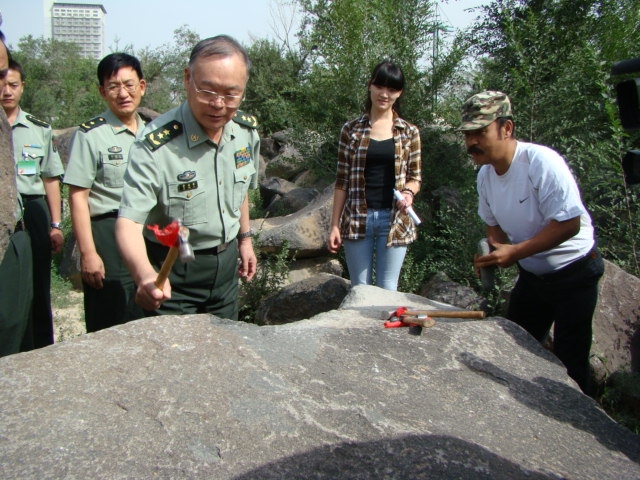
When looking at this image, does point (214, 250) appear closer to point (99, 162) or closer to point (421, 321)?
point (421, 321)

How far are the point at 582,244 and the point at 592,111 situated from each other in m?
3.36

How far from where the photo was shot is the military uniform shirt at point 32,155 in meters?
3.40

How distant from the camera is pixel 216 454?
5.29 feet

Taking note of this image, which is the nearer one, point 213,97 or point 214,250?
point 213,97

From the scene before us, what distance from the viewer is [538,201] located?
2705 mm

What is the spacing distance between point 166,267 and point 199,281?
83 centimetres

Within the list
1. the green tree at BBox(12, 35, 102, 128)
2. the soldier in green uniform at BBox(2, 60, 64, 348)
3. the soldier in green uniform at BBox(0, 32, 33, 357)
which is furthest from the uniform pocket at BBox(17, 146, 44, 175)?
the green tree at BBox(12, 35, 102, 128)

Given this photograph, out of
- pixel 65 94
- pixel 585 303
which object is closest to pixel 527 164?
pixel 585 303

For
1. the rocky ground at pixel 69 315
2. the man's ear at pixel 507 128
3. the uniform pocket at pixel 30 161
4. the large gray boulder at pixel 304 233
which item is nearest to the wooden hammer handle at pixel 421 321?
the man's ear at pixel 507 128

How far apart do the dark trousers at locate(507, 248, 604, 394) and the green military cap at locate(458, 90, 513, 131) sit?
734 millimetres

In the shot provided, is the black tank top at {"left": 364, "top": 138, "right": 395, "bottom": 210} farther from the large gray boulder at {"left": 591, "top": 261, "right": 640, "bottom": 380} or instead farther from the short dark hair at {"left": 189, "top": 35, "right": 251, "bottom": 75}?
the large gray boulder at {"left": 591, "top": 261, "right": 640, "bottom": 380}

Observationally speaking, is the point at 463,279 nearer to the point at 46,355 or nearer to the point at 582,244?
the point at 582,244

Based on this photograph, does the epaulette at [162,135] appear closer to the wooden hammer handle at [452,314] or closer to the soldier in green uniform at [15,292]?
the soldier in green uniform at [15,292]

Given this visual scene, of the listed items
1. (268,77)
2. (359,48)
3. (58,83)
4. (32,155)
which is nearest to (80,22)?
(58,83)
